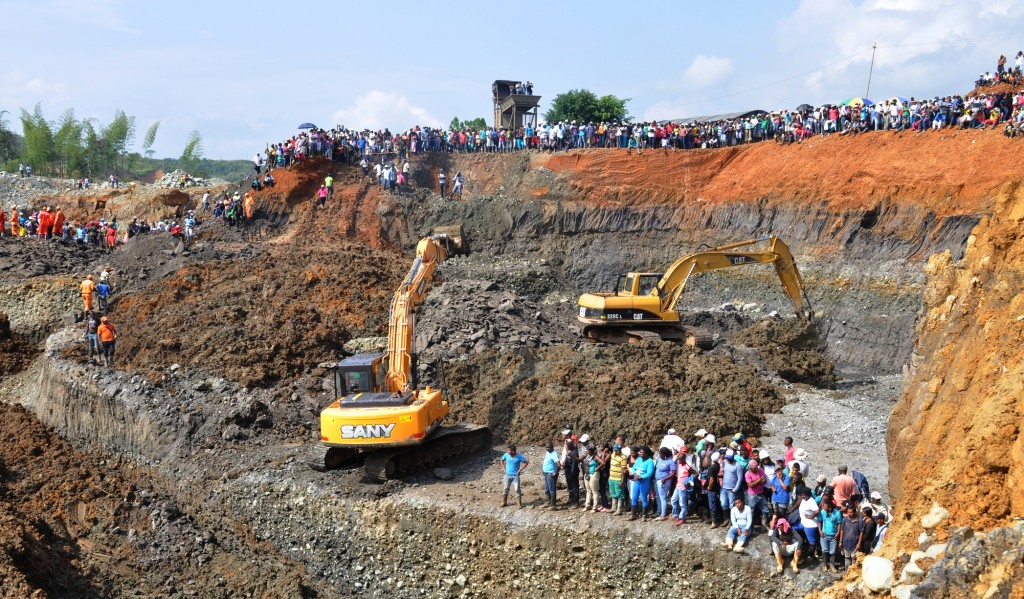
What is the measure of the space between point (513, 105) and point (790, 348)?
2386cm

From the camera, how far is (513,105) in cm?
4212

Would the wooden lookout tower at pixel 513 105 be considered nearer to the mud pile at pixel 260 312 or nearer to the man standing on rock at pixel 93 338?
the mud pile at pixel 260 312

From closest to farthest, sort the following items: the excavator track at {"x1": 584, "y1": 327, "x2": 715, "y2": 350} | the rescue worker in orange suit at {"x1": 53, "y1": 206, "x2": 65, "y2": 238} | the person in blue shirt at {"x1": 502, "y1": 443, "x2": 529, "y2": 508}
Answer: the person in blue shirt at {"x1": 502, "y1": 443, "x2": 529, "y2": 508} < the excavator track at {"x1": 584, "y1": 327, "x2": 715, "y2": 350} < the rescue worker in orange suit at {"x1": 53, "y1": 206, "x2": 65, "y2": 238}

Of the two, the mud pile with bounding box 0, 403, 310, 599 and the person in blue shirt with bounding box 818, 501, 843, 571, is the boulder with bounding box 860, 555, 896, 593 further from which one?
the mud pile with bounding box 0, 403, 310, 599

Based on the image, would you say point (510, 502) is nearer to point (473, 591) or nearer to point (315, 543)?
point (473, 591)

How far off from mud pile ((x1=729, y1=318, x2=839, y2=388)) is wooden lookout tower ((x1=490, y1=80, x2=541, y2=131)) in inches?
823

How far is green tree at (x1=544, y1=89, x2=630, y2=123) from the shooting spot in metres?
55.0

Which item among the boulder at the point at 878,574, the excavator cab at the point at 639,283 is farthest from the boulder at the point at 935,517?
the excavator cab at the point at 639,283

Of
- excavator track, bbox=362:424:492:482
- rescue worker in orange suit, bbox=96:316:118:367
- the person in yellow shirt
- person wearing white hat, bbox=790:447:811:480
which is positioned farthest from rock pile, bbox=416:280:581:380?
person wearing white hat, bbox=790:447:811:480

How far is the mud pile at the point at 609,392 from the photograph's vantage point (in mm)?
15742

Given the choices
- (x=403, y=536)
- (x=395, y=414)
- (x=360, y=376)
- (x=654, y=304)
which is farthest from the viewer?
(x=654, y=304)

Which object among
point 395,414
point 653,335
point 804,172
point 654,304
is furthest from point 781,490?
point 804,172

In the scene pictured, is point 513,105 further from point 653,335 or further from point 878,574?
point 878,574

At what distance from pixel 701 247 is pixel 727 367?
14835mm
